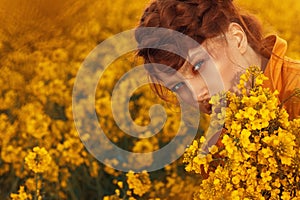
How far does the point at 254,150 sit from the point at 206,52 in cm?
53

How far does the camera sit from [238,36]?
6.94 feet

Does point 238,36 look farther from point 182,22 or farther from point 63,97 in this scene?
point 63,97

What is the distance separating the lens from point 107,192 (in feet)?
11.4

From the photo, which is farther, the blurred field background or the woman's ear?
the blurred field background

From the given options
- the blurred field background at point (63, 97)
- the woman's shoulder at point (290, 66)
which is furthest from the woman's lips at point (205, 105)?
the blurred field background at point (63, 97)

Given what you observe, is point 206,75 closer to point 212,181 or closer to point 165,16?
point 165,16

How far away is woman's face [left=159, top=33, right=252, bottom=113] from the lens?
2.03 meters

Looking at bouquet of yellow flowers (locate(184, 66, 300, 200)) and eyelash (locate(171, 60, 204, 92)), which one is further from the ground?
eyelash (locate(171, 60, 204, 92))

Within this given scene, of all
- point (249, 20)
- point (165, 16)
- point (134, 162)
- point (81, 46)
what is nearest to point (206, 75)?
point (165, 16)

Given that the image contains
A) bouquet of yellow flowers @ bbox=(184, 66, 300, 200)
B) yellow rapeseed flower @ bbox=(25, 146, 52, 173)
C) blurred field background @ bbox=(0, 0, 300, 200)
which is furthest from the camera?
blurred field background @ bbox=(0, 0, 300, 200)

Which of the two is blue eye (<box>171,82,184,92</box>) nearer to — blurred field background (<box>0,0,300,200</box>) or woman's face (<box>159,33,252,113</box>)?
woman's face (<box>159,33,252,113</box>)

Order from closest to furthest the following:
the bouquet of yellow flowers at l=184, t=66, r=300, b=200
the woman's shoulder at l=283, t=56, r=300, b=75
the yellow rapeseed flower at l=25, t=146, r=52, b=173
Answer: the bouquet of yellow flowers at l=184, t=66, r=300, b=200
the woman's shoulder at l=283, t=56, r=300, b=75
the yellow rapeseed flower at l=25, t=146, r=52, b=173

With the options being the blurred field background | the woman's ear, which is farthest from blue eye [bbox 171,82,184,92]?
the blurred field background

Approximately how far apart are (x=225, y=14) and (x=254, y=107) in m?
0.61
